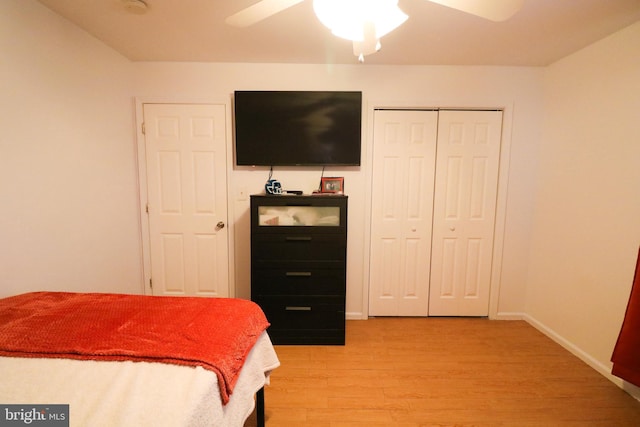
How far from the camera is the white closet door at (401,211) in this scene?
2580mm

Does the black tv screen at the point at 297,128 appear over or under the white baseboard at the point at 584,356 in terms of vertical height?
over

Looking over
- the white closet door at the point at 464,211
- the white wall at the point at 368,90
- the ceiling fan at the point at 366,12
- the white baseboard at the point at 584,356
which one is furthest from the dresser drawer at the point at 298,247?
the white baseboard at the point at 584,356

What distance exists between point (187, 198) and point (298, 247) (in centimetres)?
122

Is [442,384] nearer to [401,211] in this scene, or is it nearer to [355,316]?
[355,316]

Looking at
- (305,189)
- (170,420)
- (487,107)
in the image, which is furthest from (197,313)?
A: (487,107)

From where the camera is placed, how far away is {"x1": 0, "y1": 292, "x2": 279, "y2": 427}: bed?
0.78 m

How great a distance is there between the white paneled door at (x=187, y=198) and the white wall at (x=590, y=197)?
2988 millimetres

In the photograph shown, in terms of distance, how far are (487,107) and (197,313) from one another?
288 centimetres

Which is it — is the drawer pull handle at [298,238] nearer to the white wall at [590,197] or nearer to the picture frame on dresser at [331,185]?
the picture frame on dresser at [331,185]

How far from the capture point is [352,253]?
2.68m

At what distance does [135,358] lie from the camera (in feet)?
3.09

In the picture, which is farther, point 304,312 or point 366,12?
point 304,312

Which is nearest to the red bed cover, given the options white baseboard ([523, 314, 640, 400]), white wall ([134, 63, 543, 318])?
white wall ([134, 63, 543, 318])

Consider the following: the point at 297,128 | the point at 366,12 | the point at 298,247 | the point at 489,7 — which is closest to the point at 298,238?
the point at 298,247
